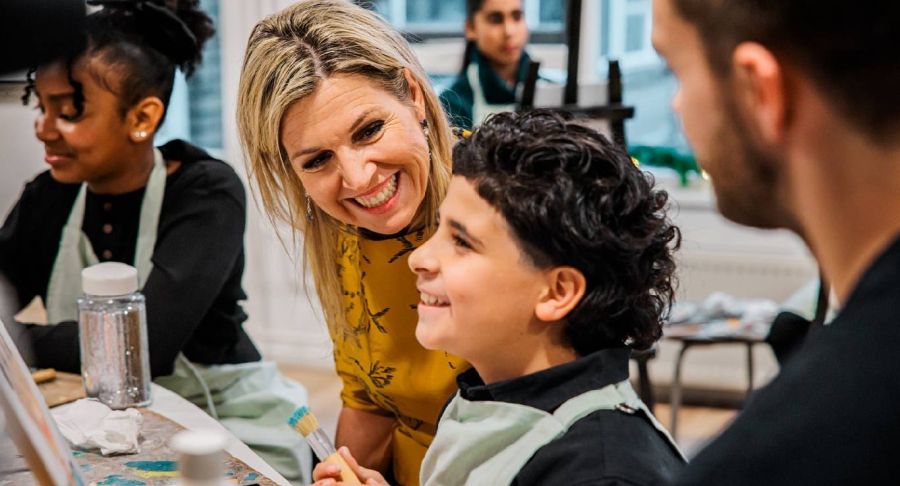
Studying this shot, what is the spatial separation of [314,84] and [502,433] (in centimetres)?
60

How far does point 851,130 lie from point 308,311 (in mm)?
4153

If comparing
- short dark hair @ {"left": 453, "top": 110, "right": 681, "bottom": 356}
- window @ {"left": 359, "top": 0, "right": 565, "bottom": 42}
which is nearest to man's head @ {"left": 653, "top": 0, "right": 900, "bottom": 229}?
short dark hair @ {"left": 453, "top": 110, "right": 681, "bottom": 356}

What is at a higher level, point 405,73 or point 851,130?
point 851,130

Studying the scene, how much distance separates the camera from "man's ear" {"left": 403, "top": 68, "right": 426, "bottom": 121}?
162 centimetres

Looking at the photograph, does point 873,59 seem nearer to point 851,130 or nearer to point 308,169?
point 851,130

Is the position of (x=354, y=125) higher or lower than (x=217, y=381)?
higher

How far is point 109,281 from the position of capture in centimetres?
175

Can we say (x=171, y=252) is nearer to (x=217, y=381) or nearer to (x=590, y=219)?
(x=217, y=381)

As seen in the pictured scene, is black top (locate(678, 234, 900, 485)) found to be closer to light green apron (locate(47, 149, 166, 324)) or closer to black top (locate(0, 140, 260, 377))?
black top (locate(0, 140, 260, 377))

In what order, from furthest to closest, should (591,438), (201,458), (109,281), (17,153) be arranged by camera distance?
(17,153) → (109,281) → (591,438) → (201,458)

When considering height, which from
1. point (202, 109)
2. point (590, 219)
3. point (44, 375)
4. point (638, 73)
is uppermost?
point (590, 219)

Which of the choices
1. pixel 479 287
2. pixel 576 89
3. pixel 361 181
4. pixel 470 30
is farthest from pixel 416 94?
pixel 470 30

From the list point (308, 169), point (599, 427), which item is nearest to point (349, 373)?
point (308, 169)

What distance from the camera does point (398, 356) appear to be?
164cm
